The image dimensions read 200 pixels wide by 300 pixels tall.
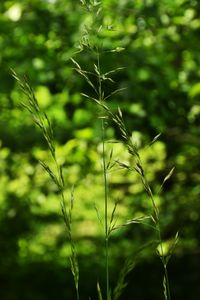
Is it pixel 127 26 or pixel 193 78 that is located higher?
pixel 127 26

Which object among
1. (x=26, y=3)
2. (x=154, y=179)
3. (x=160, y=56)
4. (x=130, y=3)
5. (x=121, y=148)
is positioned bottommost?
(x=154, y=179)

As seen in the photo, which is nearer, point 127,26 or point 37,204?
point 127,26

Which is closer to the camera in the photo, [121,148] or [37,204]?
[121,148]

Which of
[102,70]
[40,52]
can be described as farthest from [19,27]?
[102,70]

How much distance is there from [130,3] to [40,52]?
0.74 m

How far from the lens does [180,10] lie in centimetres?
375

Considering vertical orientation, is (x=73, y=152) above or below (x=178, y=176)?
above

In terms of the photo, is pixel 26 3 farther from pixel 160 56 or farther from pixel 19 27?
pixel 160 56

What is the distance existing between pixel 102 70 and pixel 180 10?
2.49 feet

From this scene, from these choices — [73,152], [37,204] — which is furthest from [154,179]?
[73,152]

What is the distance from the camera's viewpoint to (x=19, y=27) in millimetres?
3535

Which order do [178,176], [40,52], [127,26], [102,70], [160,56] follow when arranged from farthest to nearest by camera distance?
[178,176] → [127,26] → [160,56] → [40,52] → [102,70]

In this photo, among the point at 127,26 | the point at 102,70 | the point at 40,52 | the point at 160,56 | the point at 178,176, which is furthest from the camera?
the point at 178,176

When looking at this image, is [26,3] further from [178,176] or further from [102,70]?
[178,176]
